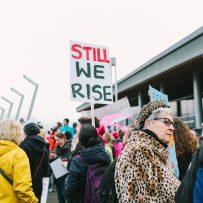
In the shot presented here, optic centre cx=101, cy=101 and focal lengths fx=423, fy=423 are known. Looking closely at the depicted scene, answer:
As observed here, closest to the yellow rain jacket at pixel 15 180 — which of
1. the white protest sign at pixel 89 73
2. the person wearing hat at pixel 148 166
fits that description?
the person wearing hat at pixel 148 166

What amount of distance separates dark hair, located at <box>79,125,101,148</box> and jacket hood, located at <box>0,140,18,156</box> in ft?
2.82

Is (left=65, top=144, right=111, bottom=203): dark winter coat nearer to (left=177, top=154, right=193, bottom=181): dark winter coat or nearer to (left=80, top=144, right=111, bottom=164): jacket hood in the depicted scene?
(left=80, top=144, right=111, bottom=164): jacket hood

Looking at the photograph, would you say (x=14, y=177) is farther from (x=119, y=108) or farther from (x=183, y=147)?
(x=119, y=108)

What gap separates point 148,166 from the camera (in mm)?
3057

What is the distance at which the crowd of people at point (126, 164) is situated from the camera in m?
3.01

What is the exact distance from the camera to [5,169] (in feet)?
13.7

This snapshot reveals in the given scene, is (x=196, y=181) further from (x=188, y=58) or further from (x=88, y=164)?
(x=188, y=58)

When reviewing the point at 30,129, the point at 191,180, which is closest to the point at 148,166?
the point at 191,180

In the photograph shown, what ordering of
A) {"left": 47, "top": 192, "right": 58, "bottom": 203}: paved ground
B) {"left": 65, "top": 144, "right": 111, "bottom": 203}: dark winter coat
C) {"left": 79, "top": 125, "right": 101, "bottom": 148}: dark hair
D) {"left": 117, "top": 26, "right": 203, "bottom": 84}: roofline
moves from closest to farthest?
{"left": 65, "top": 144, "right": 111, "bottom": 203}: dark winter coat → {"left": 79, "top": 125, "right": 101, "bottom": 148}: dark hair → {"left": 47, "top": 192, "right": 58, "bottom": 203}: paved ground → {"left": 117, "top": 26, "right": 203, "bottom": 84}: roofline

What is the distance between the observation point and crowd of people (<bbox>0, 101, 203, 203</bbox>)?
301 centimetres

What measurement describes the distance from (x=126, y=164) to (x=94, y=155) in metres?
1.67

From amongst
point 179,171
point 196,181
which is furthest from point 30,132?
point 196,181

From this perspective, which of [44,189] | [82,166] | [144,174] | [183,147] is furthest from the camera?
[44,189]

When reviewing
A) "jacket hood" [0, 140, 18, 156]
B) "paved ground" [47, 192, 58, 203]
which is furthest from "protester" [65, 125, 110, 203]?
"paved ground" [47, 192, 58, 203]
